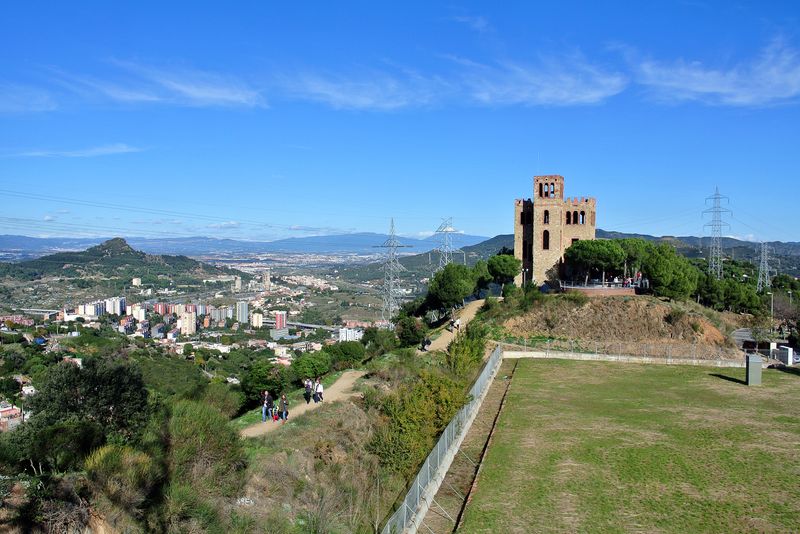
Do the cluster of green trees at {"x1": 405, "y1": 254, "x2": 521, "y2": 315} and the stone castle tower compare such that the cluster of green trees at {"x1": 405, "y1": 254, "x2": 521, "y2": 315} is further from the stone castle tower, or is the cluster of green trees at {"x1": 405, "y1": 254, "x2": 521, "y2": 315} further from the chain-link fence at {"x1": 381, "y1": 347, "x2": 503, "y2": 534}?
the chain-link fence at {"x1": 381, "y1": 347, "x2": 503, "y2": 534}

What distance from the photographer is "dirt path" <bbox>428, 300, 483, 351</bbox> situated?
110ft

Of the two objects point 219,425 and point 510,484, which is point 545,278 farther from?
point 219,425

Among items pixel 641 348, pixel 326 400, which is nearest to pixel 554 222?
pixel 641 348

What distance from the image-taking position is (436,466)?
15.0 meters

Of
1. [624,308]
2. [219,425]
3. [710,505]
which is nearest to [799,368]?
[624,308]

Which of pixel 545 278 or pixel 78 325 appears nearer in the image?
pixel 545 278

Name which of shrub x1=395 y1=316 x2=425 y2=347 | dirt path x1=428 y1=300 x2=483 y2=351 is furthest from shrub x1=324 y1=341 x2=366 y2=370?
dirt path x1=428 y1=300 x2=483 y2=351

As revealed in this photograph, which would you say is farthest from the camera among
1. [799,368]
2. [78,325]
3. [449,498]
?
[78,325]

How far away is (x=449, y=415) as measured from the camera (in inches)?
700

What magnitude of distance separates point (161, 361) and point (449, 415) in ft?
148

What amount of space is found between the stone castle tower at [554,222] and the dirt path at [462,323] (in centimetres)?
518

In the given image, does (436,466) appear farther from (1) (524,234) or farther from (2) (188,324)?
(2) (188,324)

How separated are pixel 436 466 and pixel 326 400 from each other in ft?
23.0

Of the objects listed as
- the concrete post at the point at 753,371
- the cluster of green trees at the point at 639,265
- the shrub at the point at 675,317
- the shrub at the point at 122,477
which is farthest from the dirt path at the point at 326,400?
the cluster of green trees at the point at 639,265
